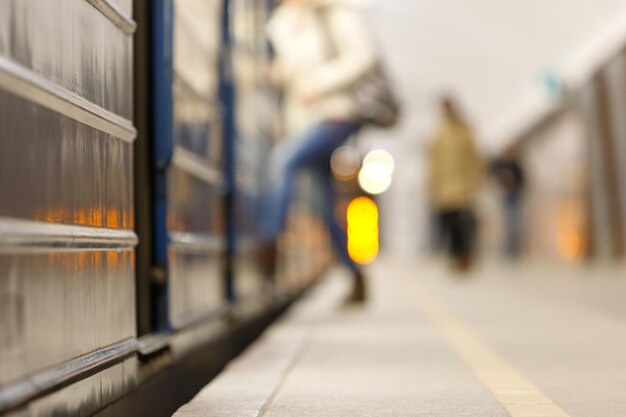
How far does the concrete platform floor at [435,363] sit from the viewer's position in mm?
3559

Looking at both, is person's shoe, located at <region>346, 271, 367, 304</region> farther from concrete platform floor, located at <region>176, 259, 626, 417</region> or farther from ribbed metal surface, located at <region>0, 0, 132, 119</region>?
ribbed metal surface, located at <region>0, 0, 132, 119</region>

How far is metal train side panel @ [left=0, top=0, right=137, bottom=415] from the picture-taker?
90.9 inches

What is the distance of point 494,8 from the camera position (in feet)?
64.0

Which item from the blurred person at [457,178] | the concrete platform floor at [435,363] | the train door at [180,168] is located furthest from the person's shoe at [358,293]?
the blurred person at [457,178]

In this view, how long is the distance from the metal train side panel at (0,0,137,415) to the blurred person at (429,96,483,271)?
10.2m

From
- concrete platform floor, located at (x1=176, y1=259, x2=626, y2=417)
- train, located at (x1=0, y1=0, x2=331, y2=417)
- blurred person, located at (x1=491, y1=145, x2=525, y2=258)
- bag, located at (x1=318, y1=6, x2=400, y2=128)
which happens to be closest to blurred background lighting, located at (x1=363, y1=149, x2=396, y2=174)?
bag, located at (x1=318, y1=6, x2=400, y2=128)

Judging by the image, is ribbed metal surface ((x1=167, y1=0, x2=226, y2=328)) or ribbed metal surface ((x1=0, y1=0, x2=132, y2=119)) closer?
ribbed metal surface ((x1=0, y1=0, x2=132, y2=119))

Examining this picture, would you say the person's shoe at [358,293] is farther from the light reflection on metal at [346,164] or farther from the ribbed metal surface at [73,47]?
the ribbed metal surface at [73,47]

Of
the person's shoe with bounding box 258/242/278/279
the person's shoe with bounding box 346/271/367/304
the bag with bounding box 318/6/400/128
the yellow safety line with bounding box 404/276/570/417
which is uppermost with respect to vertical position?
the bag with bounding box 318/6/400/128

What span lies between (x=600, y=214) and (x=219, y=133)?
33.8ft

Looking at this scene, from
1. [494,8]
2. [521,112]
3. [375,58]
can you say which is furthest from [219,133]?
[521,112]

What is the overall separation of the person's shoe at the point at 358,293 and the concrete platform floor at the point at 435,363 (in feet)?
0.35

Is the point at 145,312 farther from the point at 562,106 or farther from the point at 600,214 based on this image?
the point at 562,106

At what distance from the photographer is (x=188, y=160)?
476 cm
